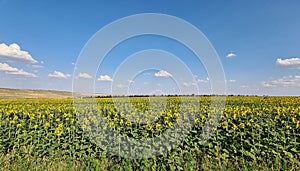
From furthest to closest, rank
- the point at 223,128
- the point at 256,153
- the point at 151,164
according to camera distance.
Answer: the point at 223,128, the point at 256,153, the point at 151,164

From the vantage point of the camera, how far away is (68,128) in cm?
794

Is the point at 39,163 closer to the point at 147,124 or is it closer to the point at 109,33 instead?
the point at 147,124

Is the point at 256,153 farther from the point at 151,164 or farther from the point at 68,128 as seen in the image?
the point at 68,128

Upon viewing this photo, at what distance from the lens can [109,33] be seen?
865 cm

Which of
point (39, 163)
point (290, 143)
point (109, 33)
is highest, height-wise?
point (109, 33)

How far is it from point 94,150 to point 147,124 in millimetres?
1767

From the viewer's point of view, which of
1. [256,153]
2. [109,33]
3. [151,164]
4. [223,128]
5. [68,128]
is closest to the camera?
[151,164]

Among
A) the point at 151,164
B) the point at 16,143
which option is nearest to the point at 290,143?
the point at 151,164

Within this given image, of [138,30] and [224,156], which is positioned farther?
[138,30]

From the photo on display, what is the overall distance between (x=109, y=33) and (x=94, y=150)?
385cm

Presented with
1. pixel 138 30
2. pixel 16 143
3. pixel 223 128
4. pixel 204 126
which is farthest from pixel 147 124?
pixel 16 143

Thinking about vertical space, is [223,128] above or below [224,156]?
above

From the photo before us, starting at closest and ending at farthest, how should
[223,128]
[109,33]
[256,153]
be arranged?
[256,153]
[223,128]
[109,33]

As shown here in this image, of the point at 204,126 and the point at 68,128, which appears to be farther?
the point at 68,128
